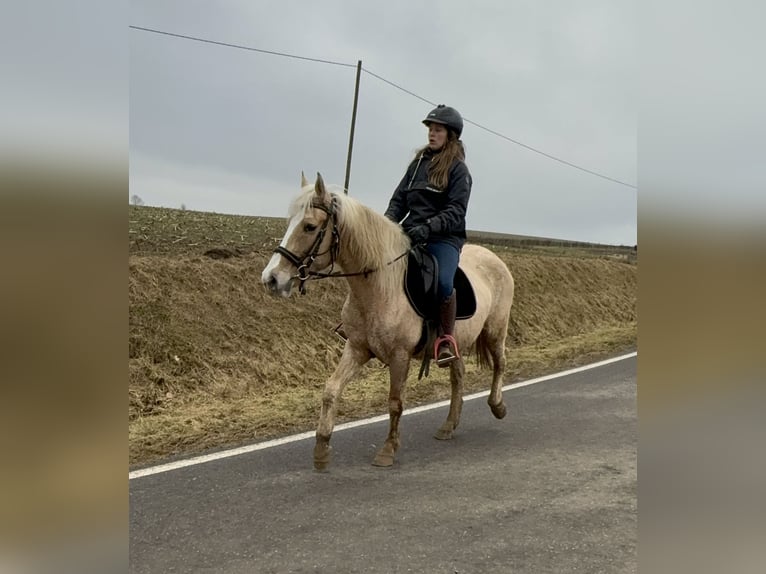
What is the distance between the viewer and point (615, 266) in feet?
79.7

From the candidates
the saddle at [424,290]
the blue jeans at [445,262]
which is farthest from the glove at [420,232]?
the blue jeans at [445,262]

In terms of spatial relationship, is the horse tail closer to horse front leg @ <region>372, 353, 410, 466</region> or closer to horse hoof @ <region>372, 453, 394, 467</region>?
horse front leg @ <region>372, 353, 410, 466</region>

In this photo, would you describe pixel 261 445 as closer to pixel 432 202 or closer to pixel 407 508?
pixel 407 508

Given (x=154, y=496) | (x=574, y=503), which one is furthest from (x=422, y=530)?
(x=154, y=496)

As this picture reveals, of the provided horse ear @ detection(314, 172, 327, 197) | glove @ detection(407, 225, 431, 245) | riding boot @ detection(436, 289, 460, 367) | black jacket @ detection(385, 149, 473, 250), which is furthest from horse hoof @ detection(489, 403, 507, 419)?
horse ear @ detection(314, 172, 327, 197)

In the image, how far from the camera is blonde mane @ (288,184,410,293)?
4461mm

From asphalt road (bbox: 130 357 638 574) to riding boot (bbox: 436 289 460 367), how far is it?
87 cm

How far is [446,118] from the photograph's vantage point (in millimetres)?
5176

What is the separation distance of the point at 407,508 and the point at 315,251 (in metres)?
1.98

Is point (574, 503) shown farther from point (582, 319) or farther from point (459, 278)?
point (582, 319)

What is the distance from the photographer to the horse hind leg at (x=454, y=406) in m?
5.59

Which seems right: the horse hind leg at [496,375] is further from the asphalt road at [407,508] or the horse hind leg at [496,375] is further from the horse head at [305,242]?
the horse head at [305,242]
